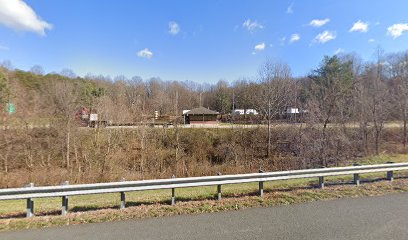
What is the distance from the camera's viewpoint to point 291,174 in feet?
25.9

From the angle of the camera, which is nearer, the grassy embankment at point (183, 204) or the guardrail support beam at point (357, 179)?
the grassy embankment at point (183, 204)

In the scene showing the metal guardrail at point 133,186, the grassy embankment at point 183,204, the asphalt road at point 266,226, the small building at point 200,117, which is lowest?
the grassy embankment at point 183,204

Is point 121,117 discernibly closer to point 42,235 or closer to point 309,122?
point 309,122

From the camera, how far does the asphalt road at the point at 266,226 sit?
4648mm

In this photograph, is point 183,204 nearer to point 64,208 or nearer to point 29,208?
point 64,208

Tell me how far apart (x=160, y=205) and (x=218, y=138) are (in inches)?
985

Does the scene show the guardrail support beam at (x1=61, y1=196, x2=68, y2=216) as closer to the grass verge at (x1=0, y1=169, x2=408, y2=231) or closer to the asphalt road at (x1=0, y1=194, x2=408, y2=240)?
the grass verge at (x1=0, y1=169, x2=408, y2=231)

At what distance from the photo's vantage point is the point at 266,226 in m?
5.09

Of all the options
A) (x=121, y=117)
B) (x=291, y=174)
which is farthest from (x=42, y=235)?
(x=121, y=117)

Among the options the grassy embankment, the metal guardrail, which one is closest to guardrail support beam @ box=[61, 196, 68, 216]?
the metal guardrail

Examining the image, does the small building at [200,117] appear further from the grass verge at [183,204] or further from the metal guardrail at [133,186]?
the metal guardrail at [133,186]

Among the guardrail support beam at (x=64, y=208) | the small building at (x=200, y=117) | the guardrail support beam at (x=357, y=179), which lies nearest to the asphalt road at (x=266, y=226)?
the guardrail support beam at (x=64, y=208)

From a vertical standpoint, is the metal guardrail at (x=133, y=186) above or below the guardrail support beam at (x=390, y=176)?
above

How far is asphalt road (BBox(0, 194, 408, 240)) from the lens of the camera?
4648 mm
